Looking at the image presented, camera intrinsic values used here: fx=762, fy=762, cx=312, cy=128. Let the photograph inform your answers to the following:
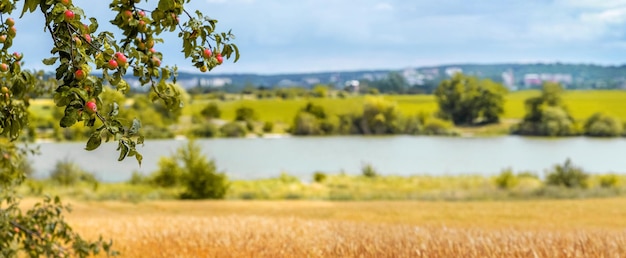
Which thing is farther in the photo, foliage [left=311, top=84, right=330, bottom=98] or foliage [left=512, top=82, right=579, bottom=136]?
foliage [left=311, top=84, right=330, bottom=98]

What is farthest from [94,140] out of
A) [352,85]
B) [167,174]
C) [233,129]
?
[352,85]

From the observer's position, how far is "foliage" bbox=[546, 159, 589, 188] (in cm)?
3503

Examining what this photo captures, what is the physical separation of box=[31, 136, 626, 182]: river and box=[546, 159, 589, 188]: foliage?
17329 mm

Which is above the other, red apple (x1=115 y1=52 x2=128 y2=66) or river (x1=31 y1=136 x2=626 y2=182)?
red apple (x1=115 y1=52 x2=128 y2=66)

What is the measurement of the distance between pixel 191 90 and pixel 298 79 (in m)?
13.6

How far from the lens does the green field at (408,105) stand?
85.8 m

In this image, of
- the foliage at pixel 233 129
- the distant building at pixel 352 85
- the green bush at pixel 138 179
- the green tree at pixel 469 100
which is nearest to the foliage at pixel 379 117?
the green tree at pixel 469 100

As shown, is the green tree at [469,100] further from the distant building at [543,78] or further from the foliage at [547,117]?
the distant building at [543,78]

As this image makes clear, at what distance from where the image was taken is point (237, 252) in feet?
17.6

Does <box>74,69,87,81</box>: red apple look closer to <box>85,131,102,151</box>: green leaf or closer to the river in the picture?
<box>85,131,102,151</box>: green leaf

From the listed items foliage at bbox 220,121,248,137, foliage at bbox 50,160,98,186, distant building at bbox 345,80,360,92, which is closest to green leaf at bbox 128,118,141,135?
foliage at bbox 50,160,98,186

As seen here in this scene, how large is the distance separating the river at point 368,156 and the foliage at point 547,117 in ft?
14.9

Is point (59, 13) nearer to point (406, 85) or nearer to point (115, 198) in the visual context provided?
point (115, 198)

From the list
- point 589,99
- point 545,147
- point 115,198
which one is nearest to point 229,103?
point 545,147
